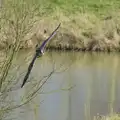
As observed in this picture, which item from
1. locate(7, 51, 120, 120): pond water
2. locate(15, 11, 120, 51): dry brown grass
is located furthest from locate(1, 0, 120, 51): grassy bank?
locate(7, 51, 120, 120): pond water

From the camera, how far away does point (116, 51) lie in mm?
25719

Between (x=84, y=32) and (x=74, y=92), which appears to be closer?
(x=74, y=92)

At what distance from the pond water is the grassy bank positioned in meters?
2.04

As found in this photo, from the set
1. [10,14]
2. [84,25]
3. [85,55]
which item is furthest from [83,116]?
[84,25]

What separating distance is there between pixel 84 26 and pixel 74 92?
11719 millimetres

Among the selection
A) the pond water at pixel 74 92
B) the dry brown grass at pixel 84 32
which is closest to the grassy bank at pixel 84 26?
the dry brown grass at pixel 84 32

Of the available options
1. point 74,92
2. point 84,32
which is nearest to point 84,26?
point 84,32

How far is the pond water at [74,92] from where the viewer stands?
13.7 m

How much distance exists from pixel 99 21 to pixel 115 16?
3.21 feet

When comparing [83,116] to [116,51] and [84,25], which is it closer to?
[116,51]

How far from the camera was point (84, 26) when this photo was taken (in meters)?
28.4

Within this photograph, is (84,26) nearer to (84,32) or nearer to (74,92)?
(84,32)

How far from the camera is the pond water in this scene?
44.9ft

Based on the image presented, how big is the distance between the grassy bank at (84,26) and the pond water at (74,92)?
6.68 ft
